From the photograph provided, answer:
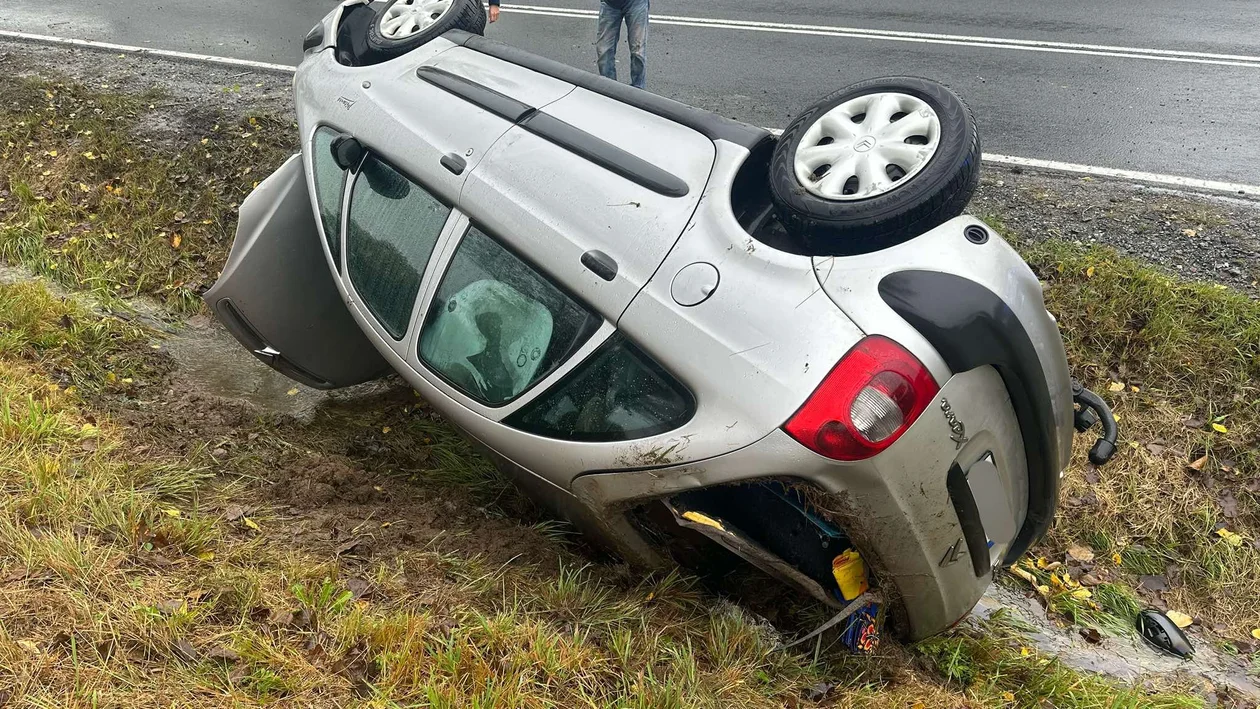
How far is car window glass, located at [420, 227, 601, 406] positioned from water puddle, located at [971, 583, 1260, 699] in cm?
234

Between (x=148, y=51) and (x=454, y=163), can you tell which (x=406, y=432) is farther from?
(x=148, y=51)

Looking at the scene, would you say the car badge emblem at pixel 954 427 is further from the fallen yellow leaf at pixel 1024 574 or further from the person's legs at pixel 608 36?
the person's legs at pixel 608 36

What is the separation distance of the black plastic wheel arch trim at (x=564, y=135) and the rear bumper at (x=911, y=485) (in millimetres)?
973

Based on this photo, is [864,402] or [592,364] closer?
[864,402]

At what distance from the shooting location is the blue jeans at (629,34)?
7078 mm

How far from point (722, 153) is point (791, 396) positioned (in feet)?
3.21

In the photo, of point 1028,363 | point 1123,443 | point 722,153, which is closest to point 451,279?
point 722,153

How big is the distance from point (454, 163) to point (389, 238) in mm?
492

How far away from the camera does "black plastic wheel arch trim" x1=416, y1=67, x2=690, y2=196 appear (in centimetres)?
294

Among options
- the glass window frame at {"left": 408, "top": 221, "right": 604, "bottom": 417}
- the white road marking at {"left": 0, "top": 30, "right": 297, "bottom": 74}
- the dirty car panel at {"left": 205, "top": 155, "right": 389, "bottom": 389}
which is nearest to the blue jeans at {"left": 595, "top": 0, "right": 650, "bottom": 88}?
the white road marking at {"left": 0, "top": 30, "right": 297, "bottom": 74}

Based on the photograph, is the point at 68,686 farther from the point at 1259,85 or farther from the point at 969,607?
the point at 1259,85

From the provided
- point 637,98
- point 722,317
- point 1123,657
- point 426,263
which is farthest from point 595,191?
point 1123,657

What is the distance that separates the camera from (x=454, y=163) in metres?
3.29

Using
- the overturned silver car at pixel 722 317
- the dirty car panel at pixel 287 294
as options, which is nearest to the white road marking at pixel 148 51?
the dirty car panel at pixel 287 294
